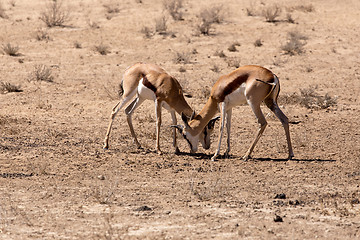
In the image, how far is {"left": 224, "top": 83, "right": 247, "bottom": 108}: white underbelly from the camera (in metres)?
10.8

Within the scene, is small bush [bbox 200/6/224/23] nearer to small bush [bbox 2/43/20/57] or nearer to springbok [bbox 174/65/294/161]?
small bush [bbox 2/43/20/57]

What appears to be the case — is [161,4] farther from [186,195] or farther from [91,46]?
A: [186,195]

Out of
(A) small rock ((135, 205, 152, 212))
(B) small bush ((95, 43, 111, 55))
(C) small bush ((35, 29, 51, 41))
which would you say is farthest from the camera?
(C) small bush ((35, 29, 51, 41))

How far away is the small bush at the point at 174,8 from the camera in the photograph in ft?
79.3

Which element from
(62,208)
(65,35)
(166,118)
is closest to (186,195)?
(62,208)

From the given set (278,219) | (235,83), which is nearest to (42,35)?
(235,83)

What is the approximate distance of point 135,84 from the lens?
11.6 metres

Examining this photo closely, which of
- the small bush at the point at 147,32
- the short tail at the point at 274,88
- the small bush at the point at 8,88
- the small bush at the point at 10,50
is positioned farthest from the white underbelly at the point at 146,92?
the small bush at the point at 147,32

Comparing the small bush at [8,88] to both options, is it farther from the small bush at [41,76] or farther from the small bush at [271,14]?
the small bush at [271,14]

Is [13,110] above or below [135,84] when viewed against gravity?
below

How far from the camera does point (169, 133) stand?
13156 mm

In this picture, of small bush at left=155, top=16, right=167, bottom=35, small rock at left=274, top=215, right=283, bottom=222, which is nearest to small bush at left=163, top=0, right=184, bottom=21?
small bush at left=155, top=16, right=167, bottom=35

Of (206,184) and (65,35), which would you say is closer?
(206,184)

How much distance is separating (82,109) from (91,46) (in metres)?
6.30
